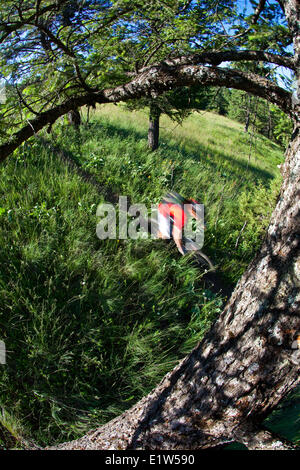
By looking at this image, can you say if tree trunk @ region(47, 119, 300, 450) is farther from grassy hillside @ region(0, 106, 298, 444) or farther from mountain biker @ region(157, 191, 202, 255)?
mountain biker @ region(157, 191, 202, 255)

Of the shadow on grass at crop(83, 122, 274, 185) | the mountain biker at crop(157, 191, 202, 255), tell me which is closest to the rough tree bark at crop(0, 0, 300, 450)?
the mountain biker at crop(157, 191, 202, 255)

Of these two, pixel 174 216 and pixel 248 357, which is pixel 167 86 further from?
pixel 174 216

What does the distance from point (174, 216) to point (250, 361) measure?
11.7 feet

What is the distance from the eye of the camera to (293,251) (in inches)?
58.9

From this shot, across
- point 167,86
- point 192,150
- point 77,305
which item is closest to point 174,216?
point 77,305

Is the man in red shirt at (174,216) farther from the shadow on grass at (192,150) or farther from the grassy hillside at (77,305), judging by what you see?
the shadow on grass at (192,150)

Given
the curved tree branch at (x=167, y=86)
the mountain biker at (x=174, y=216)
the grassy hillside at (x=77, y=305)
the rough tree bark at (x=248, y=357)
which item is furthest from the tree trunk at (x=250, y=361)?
the mountain biker at (x=174, y=216)

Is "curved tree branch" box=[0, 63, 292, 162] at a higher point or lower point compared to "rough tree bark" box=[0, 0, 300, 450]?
higher

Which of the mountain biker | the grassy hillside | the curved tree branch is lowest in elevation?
the grassy hillside

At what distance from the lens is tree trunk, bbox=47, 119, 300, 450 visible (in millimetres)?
1501

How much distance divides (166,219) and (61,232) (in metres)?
1.79

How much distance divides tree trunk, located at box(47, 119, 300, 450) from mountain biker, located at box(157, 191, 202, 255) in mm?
2969

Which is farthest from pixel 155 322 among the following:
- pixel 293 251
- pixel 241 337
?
pixel 293 251

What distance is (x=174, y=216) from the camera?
4996mm
